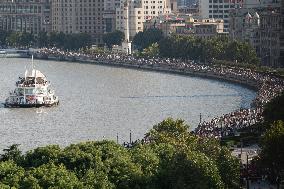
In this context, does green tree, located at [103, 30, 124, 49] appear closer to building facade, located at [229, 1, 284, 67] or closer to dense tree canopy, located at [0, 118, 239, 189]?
building facade, located at [229, 1, 284, 67]

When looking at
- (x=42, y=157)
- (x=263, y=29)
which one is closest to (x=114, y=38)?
(x=263, y=29)

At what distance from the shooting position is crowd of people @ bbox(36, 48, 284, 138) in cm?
5075

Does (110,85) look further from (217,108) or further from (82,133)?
(82,133)

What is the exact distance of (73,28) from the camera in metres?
151

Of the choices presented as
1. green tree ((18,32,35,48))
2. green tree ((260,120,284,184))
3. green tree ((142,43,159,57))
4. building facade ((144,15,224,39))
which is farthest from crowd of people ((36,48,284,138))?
green tree ((18,32,35,48))

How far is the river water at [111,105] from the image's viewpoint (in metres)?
53.5

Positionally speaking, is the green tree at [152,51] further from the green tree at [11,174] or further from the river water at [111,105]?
the green tree at [11,174]

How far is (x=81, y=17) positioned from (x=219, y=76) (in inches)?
2477

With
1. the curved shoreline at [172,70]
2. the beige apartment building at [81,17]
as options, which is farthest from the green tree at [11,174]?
the beige apartment building at [81,17]

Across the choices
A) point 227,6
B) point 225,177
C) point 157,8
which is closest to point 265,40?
point 227,6

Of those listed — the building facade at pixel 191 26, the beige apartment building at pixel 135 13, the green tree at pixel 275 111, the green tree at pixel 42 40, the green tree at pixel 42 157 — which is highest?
the beige apartment building at pixel 135 13

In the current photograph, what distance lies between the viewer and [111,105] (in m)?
68.1

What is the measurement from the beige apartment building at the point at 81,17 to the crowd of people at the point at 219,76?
12.2 meters

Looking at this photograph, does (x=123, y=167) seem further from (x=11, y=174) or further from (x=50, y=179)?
(x=11, y=174)
